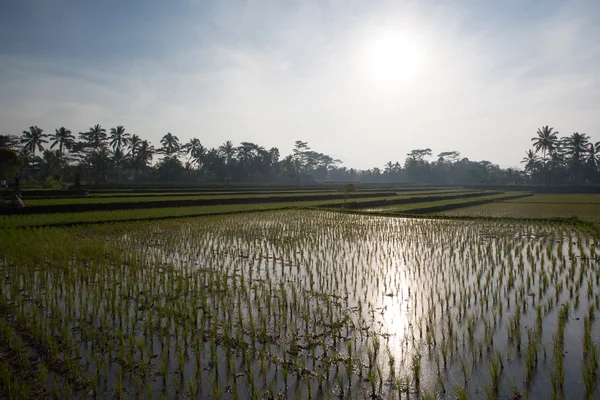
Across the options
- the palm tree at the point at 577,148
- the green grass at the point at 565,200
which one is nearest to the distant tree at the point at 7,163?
the green grass at the point at 565,200

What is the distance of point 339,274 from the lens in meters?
6.62

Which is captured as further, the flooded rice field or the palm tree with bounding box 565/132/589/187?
the palm tree with bounding box 565/132/589/187

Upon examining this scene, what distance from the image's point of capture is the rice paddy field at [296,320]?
3088mm

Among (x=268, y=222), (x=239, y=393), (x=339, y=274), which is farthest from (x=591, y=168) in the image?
(x=239, y=393)

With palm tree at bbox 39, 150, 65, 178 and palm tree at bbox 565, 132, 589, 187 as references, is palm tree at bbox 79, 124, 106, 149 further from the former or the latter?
palm tree at bbox 565, 132, 589, 187

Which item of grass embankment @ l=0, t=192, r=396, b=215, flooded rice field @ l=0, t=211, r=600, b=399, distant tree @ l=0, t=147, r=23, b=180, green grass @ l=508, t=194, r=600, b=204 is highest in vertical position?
distant tree @ l=0, t=147, r=23, b=180

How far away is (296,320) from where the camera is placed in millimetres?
4473

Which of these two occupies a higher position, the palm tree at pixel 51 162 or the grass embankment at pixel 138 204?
the palm tree at pixel 51 162

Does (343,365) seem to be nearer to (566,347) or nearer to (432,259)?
(566,347)

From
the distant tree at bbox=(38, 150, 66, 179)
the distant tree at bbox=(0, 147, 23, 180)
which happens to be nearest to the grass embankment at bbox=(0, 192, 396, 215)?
the distant tree at bbox=(0, 147, 23, 180)

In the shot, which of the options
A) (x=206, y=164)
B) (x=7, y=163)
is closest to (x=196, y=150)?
(x=206, y=164)

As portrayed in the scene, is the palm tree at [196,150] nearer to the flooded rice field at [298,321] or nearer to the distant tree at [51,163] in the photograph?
the distant tree at [51,163]

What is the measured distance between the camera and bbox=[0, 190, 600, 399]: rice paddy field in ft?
10.1

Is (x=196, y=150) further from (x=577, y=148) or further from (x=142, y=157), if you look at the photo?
(x=577, y=148)
